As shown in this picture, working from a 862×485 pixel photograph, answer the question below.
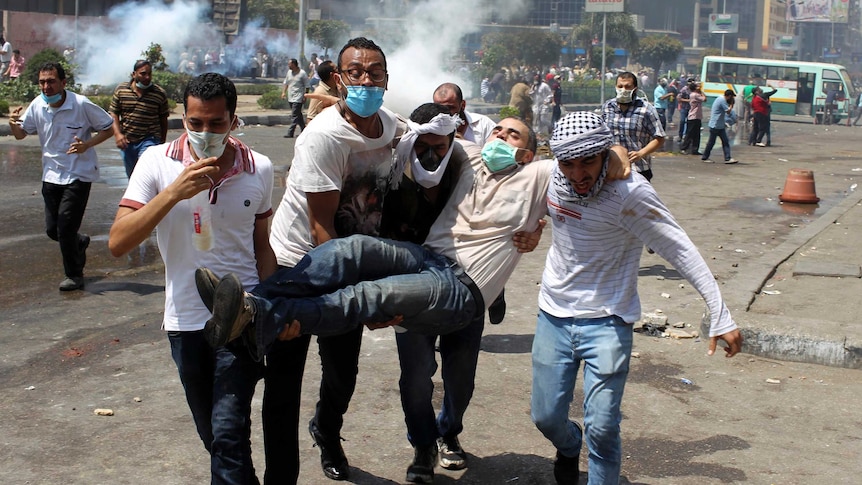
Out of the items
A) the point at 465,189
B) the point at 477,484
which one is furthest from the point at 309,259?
the point at 477,484

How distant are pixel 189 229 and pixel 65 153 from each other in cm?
469

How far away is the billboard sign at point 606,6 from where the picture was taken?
2632 cm

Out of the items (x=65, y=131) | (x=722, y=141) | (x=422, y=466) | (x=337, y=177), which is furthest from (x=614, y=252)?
(x=722, y=141)

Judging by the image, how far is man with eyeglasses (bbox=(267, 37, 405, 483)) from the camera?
11.7 ft

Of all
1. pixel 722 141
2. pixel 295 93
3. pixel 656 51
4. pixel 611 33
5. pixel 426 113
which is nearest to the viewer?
pixel 426 113

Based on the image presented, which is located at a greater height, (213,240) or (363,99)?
Answer: (363,99)

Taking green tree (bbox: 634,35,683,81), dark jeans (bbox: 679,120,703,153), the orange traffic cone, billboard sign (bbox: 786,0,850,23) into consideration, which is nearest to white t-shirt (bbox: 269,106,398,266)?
the orange traffic cone

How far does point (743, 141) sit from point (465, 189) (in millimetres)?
25422

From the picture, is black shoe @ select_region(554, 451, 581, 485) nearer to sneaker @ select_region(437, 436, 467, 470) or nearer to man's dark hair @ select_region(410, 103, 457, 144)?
sneaker @ select_region(437, 436, 467, 470)

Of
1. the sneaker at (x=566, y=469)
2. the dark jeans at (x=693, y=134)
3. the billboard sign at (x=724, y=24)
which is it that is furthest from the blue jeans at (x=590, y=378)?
the billboard sign at (x=724, y=24)

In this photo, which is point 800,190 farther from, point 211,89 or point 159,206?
point 159,206

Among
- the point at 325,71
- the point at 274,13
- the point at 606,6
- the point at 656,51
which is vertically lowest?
the point at 325,71

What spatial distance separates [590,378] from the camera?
3629 mm

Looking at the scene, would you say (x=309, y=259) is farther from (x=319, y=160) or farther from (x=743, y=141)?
(x=743, y=141)
